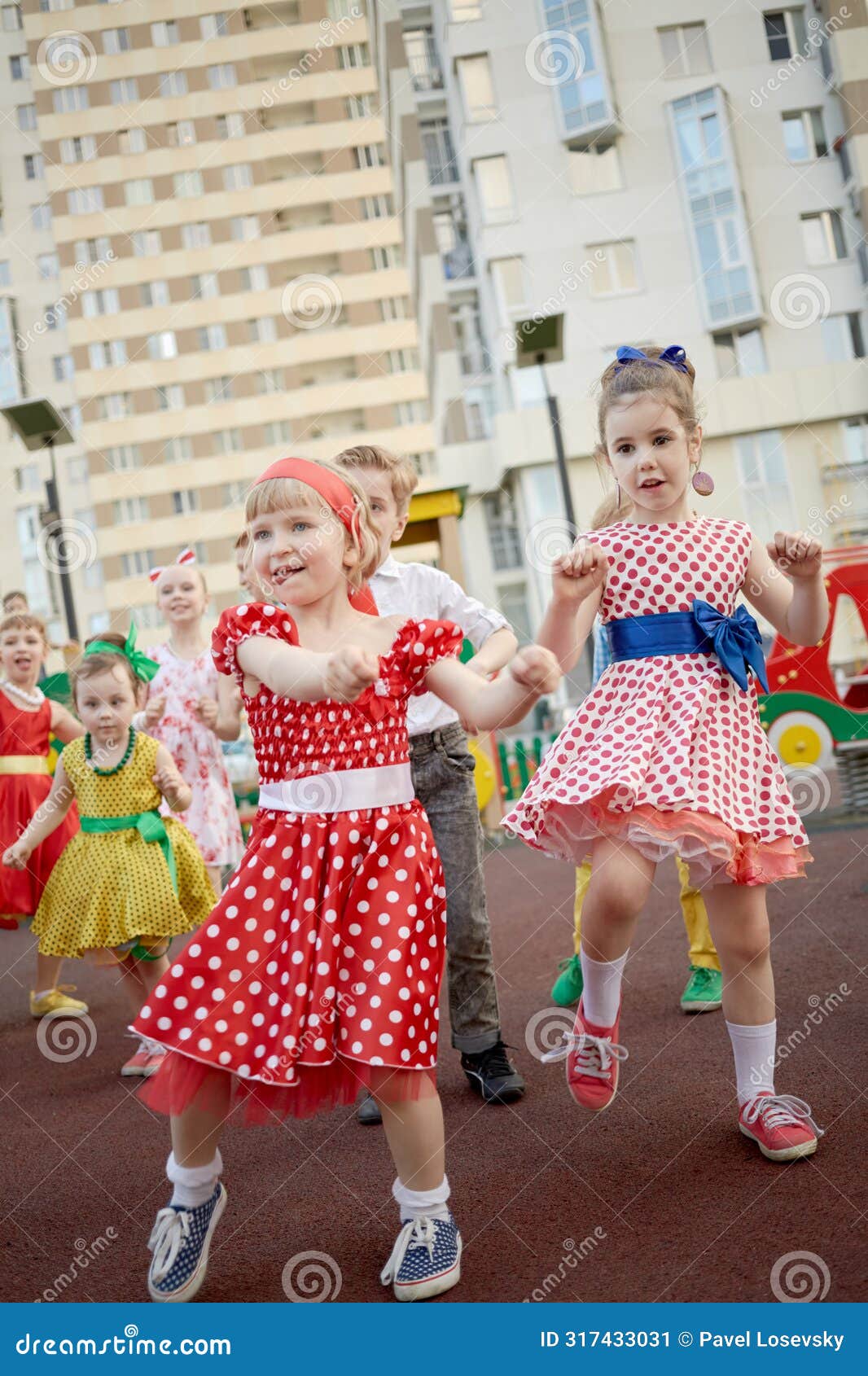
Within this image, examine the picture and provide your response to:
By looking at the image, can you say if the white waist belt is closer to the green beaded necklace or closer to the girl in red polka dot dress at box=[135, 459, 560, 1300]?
the girl in red polka dot dress at box=[135, 459, 560, 1300]

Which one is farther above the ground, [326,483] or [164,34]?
[164,34]

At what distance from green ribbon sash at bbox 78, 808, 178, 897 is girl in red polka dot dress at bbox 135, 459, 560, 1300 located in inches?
74.7

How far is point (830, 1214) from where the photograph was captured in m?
2.18

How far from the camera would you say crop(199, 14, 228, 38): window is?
1495 inches

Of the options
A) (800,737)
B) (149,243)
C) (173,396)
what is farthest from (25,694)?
(149,243)

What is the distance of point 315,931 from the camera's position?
2.17 meters

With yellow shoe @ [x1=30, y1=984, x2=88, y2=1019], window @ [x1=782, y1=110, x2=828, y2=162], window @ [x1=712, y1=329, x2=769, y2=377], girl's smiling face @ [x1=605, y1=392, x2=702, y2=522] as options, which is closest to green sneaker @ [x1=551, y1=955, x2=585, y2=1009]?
girl's smiling face @ [x1=605, y1=392, x2=702, y2=522]

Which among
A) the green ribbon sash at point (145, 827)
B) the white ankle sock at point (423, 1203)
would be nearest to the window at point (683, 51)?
the green ribbon sash at point (145, 827)

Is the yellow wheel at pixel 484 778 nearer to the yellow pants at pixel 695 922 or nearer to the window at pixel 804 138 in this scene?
the yellow pants at pixel 695 922

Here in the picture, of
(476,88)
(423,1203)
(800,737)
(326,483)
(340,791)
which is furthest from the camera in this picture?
(476,88)

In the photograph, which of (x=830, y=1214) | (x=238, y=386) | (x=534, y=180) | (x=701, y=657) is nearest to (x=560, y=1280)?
(x=830, y=1214)

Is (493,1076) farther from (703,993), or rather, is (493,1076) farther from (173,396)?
(173,396)

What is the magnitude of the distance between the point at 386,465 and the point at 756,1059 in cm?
166

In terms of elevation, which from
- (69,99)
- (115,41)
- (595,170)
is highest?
(115,41)
